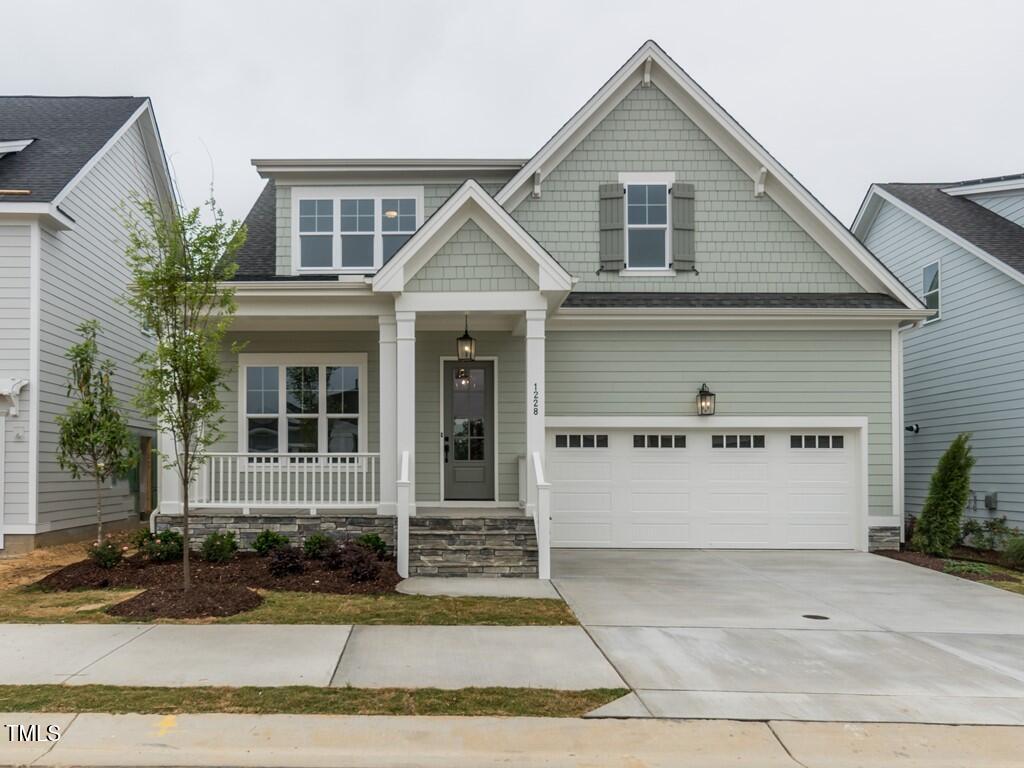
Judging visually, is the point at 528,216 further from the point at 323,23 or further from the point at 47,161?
the point at 323,23

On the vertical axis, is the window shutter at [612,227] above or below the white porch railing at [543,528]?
above

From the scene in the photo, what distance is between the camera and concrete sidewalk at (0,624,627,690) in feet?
17.6

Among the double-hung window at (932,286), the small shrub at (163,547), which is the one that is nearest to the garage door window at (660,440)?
the double-hung window at (932,286)

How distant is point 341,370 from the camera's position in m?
12.5

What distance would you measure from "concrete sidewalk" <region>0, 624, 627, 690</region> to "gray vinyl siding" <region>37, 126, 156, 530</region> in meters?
6.43

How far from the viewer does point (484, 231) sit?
10180mm

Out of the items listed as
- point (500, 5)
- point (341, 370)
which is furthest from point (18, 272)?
point (500, 5)

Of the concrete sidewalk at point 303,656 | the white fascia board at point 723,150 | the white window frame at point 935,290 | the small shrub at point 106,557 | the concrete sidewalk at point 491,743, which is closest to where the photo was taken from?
the concrete sidewalk at point 491,743

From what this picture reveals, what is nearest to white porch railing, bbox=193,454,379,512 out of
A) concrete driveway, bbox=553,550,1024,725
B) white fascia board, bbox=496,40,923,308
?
concrete driveway, bbox=553,550,1024,725

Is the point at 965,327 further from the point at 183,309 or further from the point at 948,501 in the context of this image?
the point at 183,309

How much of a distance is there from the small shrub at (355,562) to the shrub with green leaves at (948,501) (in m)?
8.60

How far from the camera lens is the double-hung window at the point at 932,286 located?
15.3 m

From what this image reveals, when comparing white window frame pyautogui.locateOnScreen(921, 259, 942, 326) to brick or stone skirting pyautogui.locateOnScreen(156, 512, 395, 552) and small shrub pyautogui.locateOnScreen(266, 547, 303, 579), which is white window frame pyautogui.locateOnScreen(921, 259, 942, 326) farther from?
small shrub pyautogui.locateOnScreen(266, 547, 303, 579)

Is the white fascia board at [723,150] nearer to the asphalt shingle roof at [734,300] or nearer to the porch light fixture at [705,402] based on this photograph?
the asphalt shingle roof at [734,300]
